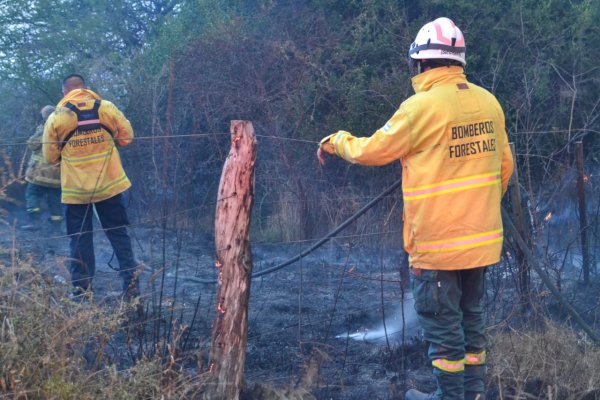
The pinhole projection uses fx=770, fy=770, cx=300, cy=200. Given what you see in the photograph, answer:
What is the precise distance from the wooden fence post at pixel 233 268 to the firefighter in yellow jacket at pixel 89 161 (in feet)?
6.78

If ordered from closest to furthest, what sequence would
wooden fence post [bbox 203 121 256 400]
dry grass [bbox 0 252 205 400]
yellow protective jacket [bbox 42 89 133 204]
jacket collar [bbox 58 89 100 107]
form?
dry grass [bbox 0 252 205 400], wooden fence post [bbox 203 121 256 400], yellow protective jacket [bbox 42 89 133 204], jacket collar [bbox 58 89 100 107]

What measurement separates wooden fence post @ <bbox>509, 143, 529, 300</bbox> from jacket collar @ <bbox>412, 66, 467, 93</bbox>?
3.77ft

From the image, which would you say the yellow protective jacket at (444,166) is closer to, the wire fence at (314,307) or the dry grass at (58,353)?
the wire fence at (314,307)

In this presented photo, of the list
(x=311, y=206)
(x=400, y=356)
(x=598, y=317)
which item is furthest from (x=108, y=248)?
(x=598, y=317)

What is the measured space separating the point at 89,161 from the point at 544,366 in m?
3.65

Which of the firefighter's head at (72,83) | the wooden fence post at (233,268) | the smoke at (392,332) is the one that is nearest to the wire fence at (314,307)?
the smoke at (392,332)

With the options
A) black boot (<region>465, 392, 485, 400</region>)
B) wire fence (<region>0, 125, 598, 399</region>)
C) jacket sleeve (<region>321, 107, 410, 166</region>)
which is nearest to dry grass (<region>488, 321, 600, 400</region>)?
wire fence (<region>0, 125, 598, 399</region>)

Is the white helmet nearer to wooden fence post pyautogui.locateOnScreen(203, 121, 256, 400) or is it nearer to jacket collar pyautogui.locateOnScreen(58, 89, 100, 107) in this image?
wooden fence post pyautogui.locateOnScreen(203, 121, 256, 400)

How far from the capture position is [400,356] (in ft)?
16.9

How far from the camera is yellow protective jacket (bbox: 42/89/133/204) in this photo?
235 inches

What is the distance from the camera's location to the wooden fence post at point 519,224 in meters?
5.02

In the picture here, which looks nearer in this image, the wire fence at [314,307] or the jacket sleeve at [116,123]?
the wire fence at [314,307]

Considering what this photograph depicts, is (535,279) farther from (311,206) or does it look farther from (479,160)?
(311,206)

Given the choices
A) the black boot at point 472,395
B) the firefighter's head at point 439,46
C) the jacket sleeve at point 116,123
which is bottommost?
the black boot at point 472,395
